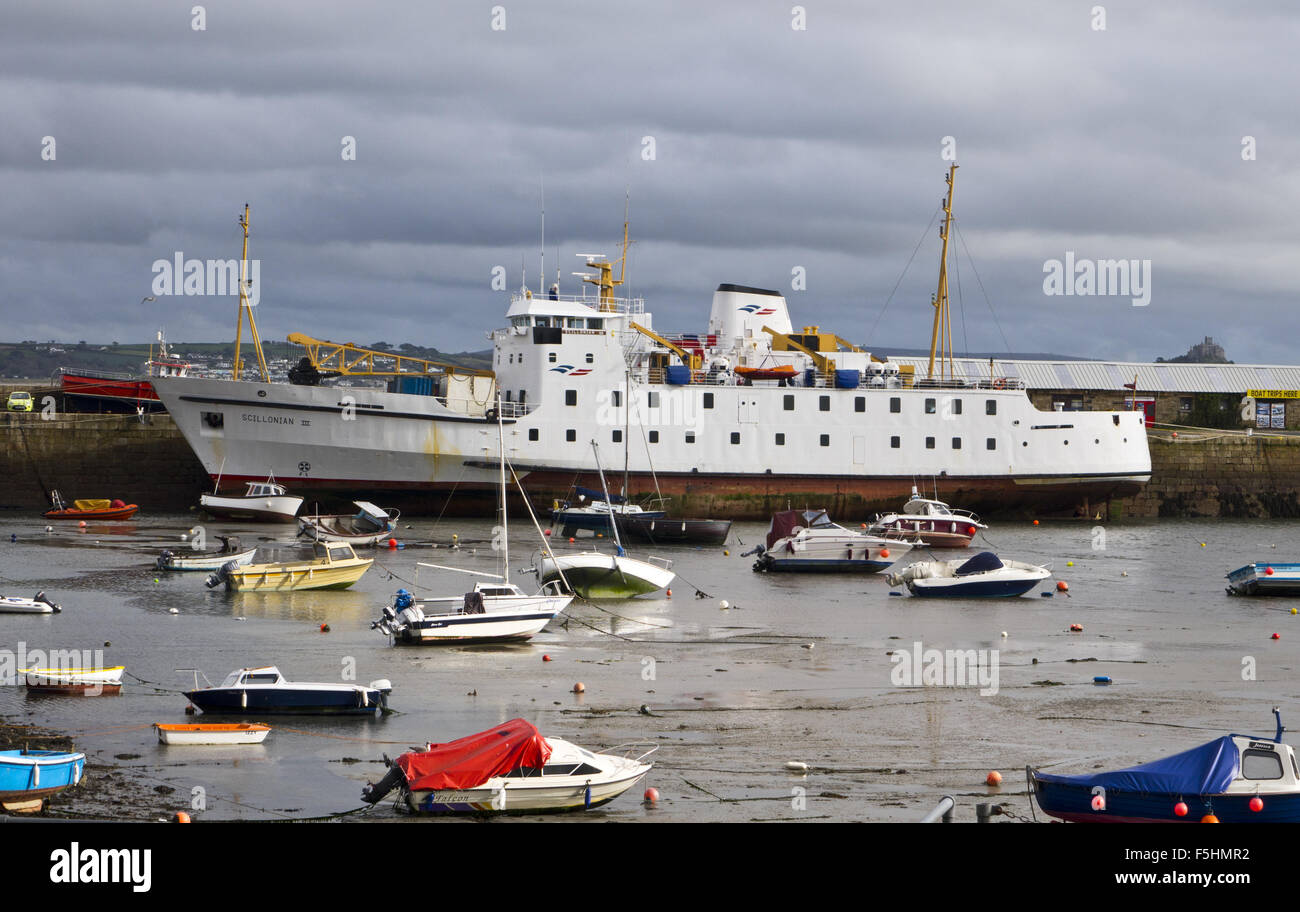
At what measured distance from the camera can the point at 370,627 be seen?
28859 millimetres

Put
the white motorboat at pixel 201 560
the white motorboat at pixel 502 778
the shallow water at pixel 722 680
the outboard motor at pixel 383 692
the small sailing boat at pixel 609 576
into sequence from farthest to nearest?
the white motorboat at pixel 201 560, the small sailing boat at pixel 609 576, the outboard motor at pixel 383 692, the shallow water at pixel 722 680, the white motorboat at pixel 502 778

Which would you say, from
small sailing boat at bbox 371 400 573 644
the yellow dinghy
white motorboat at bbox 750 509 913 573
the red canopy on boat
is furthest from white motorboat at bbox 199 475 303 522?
the red canopy on boat

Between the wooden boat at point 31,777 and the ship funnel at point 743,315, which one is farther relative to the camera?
the ship funnel at point 743,315

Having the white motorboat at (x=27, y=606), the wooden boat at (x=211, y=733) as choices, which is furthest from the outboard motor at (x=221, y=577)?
the wooden boat at (x=211, y=733)

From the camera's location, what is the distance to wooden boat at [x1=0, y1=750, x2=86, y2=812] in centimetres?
1433

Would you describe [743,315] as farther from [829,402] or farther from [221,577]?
[221,577]

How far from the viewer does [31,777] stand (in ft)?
47.8

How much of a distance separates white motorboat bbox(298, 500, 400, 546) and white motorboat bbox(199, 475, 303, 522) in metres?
4.97

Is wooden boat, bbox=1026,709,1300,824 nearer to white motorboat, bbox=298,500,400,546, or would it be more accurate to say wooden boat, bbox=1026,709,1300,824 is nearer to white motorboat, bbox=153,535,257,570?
white motorboat, bbox=153,535,257,570

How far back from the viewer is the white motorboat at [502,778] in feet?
47.6

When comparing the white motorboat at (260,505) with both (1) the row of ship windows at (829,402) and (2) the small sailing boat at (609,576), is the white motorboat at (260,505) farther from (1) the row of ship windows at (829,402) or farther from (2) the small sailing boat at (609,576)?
(2) the small sailing boat at (609,576)

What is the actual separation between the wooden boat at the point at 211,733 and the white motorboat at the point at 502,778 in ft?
12.1
